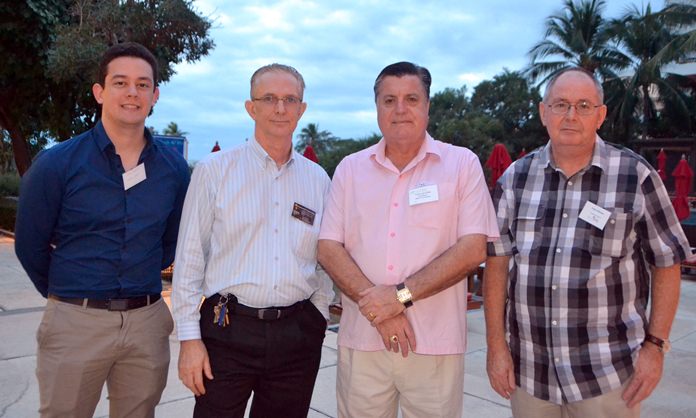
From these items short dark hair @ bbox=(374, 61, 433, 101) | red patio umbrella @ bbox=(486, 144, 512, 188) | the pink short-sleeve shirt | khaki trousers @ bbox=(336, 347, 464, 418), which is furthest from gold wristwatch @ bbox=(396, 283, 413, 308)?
red patio umbrella @ bbox=(486, 144, 512, 188)

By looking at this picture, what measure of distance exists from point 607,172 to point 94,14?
11735 mm

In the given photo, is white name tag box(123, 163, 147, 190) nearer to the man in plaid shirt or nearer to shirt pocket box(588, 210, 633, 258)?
the man in plaid shirt

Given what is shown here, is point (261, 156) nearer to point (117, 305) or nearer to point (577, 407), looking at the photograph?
point (117, 305)

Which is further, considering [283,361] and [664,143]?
[664,143]

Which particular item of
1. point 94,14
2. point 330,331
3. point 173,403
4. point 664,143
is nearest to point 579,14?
point 664,143

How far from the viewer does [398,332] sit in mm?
2252

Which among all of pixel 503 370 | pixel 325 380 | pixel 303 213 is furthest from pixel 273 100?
pixel 325 380

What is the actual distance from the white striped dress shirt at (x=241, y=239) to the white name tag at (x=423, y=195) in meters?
0.47

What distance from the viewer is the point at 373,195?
2.44 meters

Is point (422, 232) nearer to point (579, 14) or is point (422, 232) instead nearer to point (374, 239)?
point (374, 239)

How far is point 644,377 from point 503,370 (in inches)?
20.6

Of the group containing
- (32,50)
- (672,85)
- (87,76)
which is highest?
(672,85)

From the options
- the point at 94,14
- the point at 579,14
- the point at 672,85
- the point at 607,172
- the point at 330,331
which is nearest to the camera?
the point at 607,172

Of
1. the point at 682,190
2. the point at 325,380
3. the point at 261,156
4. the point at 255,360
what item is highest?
the point at 682,190
